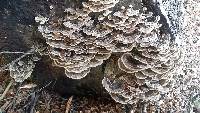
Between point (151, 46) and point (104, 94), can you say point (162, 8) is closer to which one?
point (151, 46)

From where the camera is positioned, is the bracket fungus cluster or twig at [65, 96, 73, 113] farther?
twig at [65, 96, 73, 113]

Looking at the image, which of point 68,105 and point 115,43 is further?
point 68,105

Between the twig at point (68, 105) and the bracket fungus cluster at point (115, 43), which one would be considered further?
the twig at point (68, 105)

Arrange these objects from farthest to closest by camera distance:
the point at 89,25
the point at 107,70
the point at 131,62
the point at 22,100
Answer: the point at 22,100 → the point at 107,70 → the point at 131,62 → the point at 89,25

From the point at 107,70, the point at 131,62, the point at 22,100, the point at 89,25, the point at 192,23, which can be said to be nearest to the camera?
the point at 89,25

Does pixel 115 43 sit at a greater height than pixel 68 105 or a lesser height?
greater

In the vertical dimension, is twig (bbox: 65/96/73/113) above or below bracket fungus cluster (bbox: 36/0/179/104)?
below

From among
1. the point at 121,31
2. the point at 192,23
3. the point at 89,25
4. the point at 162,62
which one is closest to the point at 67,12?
the point at 89,25

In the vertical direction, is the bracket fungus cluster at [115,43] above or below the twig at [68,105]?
above
